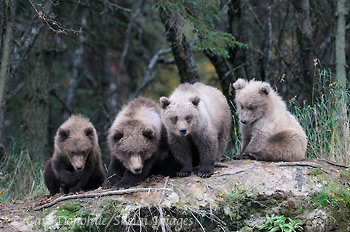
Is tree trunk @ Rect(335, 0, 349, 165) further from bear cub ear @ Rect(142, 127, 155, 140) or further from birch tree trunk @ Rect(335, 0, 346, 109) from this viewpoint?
bear cub ear @ Rect(142, 127, 155, 140)

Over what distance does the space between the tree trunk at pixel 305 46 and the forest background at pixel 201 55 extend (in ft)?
0.07

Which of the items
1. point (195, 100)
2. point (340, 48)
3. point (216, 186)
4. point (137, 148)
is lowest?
point (216, 186)

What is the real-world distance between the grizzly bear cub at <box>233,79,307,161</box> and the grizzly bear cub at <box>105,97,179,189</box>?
1255 millimetres

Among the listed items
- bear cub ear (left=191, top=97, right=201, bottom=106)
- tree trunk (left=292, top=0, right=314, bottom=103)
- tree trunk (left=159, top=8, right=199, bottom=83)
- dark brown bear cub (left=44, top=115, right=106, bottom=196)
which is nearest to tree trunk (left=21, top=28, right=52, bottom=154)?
tree trunk (left=159, top=8, right=199, bottom=83)

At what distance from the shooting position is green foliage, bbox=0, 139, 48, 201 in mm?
8195

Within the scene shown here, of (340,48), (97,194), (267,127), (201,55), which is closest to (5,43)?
(97,194)

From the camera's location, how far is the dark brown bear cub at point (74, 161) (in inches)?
261

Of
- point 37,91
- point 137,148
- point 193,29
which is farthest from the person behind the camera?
point 37,91

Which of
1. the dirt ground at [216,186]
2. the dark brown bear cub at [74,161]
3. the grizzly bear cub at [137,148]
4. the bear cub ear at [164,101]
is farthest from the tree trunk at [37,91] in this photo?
the bear cub ear at [164,101]

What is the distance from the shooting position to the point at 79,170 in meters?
6.70

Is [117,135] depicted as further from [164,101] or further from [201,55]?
[201,55]

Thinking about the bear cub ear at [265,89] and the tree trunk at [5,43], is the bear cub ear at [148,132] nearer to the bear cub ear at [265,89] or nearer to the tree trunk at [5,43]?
the bear cub ear at [265,89]

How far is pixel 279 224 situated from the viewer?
5.66m

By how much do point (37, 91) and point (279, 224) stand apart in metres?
8.11
